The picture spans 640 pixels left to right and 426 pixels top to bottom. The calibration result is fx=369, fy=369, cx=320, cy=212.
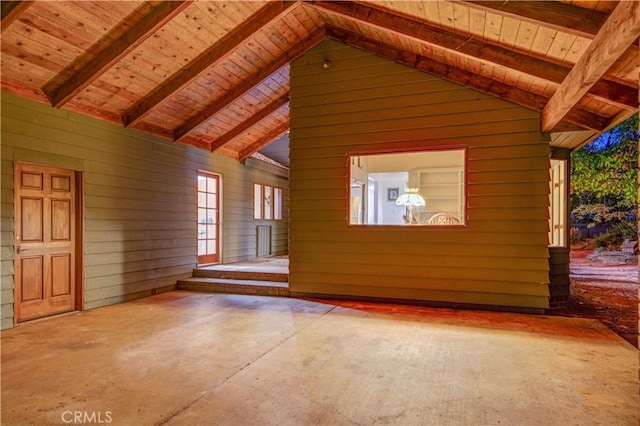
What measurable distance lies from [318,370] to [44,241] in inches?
151

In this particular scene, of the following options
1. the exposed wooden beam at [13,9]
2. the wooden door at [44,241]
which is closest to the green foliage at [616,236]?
the wooden door at [44,241]

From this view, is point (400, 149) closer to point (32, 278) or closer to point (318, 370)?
point (318, 370)

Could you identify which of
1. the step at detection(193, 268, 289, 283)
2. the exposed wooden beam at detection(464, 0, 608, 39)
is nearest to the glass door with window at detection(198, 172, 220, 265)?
the step at detection(193, 268, 289, 283)

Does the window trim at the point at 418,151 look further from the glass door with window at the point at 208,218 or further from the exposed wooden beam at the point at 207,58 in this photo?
the glass door with window at the point at 208,218

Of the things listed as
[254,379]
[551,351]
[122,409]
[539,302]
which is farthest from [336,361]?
[539,302]

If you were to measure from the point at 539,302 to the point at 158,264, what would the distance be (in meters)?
5.66

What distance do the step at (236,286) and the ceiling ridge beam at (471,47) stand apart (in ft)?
A: 13.2

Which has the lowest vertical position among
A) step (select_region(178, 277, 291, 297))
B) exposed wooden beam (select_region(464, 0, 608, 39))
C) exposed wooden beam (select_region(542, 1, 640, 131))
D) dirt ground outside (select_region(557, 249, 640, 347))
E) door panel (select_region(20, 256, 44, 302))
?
dirt ground outside (select_region(557, 249, 640, 347))

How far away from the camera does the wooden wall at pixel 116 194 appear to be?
4117mm

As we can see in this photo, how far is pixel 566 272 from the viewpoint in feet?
17.4

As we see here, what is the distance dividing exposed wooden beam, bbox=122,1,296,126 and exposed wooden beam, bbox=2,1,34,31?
1969 millimetres

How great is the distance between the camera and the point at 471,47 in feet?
13.4

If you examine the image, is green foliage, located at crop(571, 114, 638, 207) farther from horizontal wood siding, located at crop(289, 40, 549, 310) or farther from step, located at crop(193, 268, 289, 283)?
step, located at crop(193, 268, 289, 283)

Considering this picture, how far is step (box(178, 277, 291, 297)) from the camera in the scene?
593 centimetres
